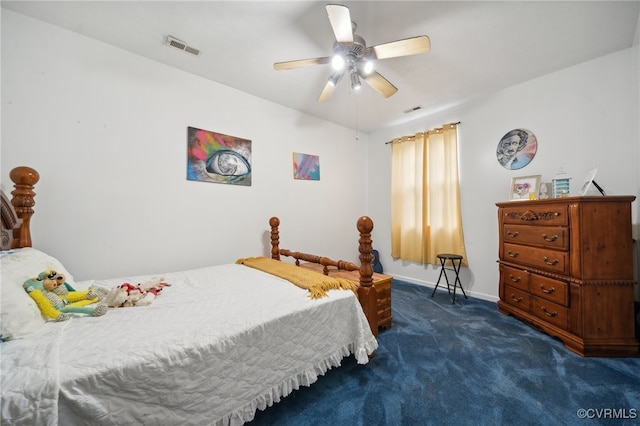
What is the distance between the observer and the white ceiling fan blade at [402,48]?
1.53 meters

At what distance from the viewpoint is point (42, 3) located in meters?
1.64

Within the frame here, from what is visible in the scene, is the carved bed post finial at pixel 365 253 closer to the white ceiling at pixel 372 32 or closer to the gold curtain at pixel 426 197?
the white ceiling at pixel 372 32

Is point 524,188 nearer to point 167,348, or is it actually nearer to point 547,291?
point 547,291

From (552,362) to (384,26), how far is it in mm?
2856

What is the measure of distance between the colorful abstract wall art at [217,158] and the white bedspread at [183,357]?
4.40 ft

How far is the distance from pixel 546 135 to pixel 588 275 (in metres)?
1.56

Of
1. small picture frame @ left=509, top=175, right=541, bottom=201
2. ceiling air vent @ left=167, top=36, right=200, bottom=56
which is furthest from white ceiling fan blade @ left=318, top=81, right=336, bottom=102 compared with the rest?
small picture frame @ left=509, top=175, right=541, bottom=201

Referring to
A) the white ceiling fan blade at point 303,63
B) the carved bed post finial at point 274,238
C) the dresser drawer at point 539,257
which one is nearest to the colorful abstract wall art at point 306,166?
the carved bed post finial at point 274,238

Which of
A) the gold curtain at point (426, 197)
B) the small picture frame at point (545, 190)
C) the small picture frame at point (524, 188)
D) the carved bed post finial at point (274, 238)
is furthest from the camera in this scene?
the gold curtain at point (426, 197)

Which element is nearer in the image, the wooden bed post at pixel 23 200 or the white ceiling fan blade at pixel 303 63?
the wooden bed post at pixel 23 200

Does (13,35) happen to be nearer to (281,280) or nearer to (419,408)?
(281,280)

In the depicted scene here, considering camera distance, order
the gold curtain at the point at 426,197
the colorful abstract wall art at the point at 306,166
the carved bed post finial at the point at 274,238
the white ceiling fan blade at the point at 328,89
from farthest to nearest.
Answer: the colorful abstract wall art at the point at 306,166 < the gold curtain at the point at 426,197 < the carved bed post finial at the point at 274,238 < the white ceiling fan blade at the point at 328,89

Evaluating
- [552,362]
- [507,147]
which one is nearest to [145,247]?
[552,362]

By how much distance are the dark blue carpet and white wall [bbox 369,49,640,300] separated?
4.12 feet
